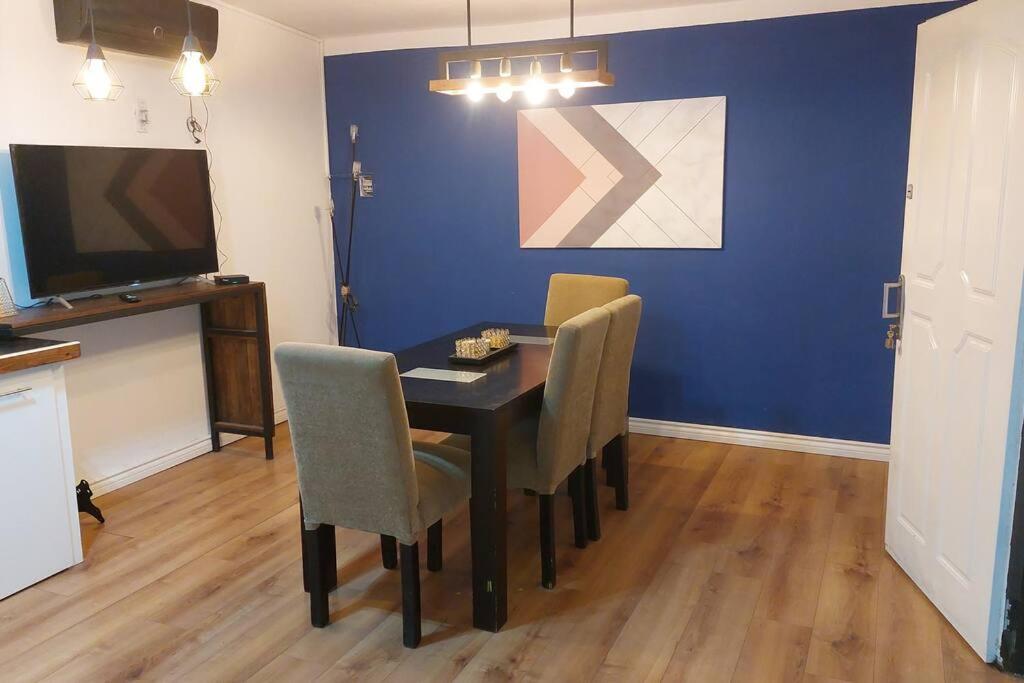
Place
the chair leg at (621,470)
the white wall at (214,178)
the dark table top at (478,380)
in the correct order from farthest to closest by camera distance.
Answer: the chair leg at (621,470), the white wall at (214,178), the dark table top at (478,380)

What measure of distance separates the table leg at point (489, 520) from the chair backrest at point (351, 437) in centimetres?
22

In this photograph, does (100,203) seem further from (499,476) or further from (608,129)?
(608,129)

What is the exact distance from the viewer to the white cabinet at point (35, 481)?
2713 mm

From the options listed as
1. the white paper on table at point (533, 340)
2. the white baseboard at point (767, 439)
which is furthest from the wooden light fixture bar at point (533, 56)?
the white baseboard at point (767, 439)

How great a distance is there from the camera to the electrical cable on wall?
4.08m

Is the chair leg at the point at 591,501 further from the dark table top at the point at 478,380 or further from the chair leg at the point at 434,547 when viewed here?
the chair leg at the point at 434,547

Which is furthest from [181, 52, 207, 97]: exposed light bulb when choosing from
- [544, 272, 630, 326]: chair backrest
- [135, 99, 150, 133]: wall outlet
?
[544, 272, 630, 326]: chair backrest

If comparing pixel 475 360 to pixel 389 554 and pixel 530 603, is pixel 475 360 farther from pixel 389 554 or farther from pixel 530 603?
pixel 530 603

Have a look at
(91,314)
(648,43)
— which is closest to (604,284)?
(648,43)

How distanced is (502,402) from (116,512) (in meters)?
2.07

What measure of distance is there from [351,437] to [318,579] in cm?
56

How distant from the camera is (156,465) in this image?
4008mm

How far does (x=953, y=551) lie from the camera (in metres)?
2.54

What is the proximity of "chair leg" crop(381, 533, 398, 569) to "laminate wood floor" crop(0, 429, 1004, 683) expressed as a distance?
6 cm
